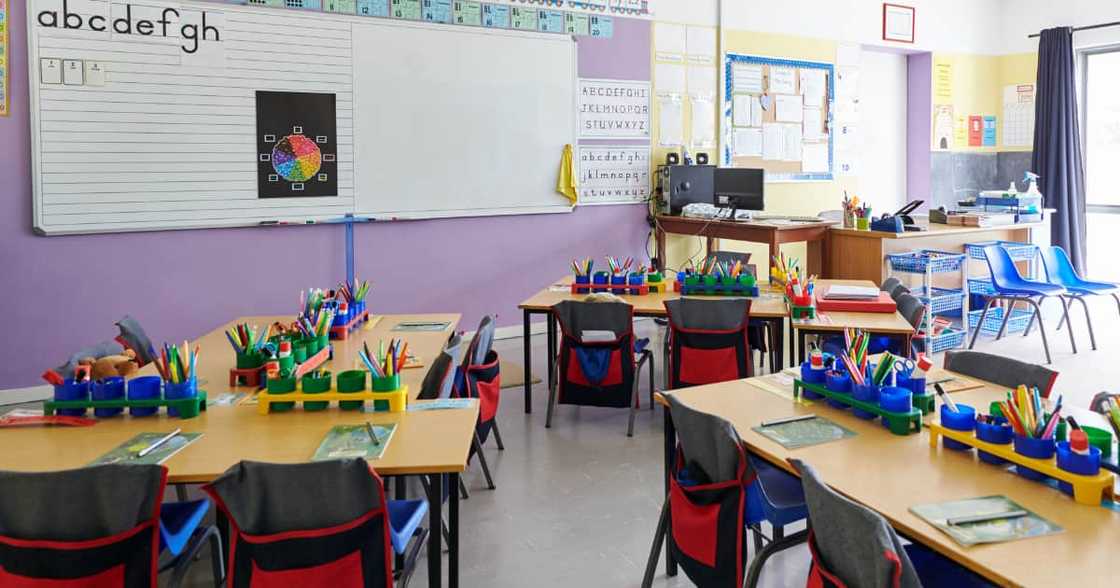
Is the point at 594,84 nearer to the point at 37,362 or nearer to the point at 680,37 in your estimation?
the point at 680,37

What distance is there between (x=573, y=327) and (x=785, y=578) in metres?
1.85

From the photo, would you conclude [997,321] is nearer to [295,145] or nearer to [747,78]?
[747,78]

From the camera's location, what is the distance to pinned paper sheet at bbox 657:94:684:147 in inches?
294

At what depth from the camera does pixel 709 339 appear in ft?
13.8

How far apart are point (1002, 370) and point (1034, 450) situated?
0.92 metres

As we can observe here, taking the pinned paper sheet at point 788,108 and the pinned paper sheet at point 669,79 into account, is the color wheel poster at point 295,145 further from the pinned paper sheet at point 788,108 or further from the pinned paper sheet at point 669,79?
the pinned paper sheet at point 788,108

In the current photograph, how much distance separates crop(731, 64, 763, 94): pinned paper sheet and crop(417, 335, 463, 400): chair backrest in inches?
215

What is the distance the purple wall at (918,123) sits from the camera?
9055 mm

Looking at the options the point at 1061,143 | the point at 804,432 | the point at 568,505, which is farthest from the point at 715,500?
the point at 1061,143

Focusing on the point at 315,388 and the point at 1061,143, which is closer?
the point at 315,388

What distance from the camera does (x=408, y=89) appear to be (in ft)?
20.6

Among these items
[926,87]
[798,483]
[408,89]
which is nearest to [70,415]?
[798,483]

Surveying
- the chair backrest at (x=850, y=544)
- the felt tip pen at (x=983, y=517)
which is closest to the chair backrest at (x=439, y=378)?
the chair backrest at (x=850, y=544)

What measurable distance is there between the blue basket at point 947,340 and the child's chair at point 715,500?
417 cm
